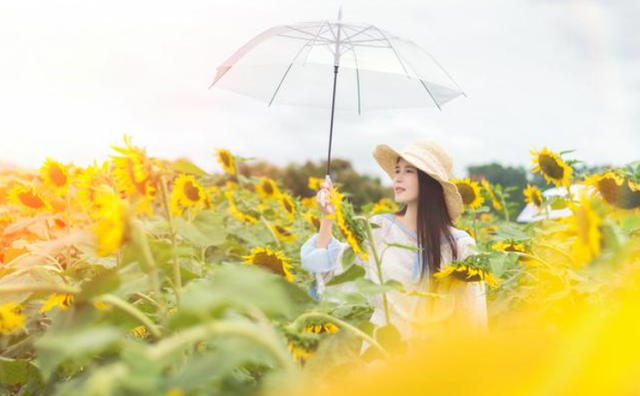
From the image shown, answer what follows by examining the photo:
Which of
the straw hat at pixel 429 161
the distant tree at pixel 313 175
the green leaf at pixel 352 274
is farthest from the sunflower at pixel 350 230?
the distant tree at pixel 313 175

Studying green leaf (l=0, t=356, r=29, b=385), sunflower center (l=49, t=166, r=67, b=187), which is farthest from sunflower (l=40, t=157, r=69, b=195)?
green leaf (l=0, t=356, r=29, b=385)

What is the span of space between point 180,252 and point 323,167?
12.9 meters

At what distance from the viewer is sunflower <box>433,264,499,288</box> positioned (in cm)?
167

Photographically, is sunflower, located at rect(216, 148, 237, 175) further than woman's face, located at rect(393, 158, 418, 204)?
Yes

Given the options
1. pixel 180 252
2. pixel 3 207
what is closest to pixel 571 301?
pixel 180 252

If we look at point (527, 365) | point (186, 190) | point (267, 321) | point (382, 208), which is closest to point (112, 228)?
point (267, 321)

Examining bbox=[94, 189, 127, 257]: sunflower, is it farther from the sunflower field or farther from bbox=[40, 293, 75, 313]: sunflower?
bbox=[40, 293, 75, 313]: sunflower

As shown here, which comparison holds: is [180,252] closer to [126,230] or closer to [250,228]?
[126,230]

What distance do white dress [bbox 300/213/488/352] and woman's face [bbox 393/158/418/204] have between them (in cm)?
8

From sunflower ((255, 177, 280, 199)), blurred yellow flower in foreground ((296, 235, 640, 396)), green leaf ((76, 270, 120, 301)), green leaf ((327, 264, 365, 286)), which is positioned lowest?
sunflower ((255, 177, 280, 199))

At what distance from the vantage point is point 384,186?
14.6 metres

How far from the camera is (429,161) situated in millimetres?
2338

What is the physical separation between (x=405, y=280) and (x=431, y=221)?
0.92ft

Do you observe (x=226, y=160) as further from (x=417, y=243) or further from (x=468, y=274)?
(x=468, y=274)
